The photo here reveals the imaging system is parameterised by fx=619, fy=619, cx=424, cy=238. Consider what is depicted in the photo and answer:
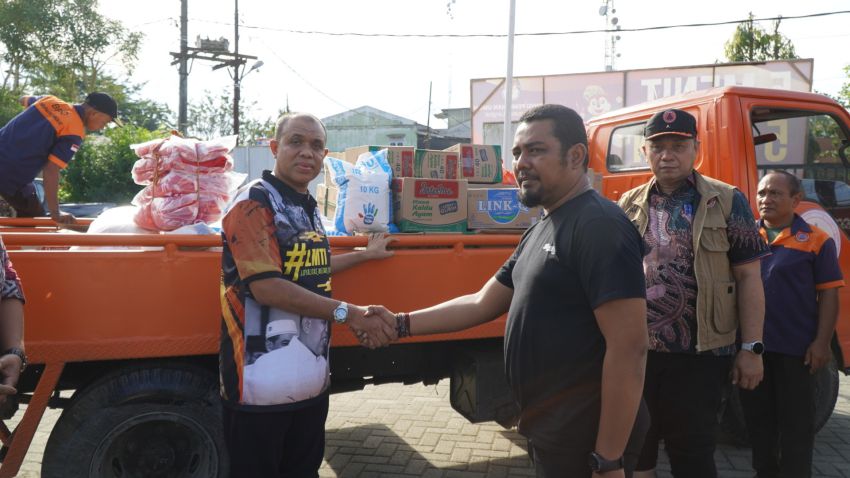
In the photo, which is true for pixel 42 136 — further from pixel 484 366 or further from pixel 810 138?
pixel 810 138

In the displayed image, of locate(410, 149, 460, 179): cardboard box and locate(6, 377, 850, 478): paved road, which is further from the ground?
locate(410, 149, 460, 179): cardboard box

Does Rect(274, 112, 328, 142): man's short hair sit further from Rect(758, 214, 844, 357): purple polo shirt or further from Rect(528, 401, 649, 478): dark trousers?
Rect(758, 214, 844, 357): purple polo shirt

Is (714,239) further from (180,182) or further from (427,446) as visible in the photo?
(180,182)

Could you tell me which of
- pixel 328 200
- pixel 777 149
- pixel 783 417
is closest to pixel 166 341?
pixel 328 200

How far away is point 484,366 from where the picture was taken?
130 inches

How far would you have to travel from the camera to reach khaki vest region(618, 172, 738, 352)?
2.58 metres

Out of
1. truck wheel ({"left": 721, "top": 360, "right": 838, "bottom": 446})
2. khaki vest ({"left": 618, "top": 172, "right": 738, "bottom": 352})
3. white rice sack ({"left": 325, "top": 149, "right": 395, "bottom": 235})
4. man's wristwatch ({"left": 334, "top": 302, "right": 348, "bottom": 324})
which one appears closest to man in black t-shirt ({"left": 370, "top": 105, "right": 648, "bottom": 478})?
man's wristwatch ({"left": 334, "top": 302, "right": 348, "bottom": 324})

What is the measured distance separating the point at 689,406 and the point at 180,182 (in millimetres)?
2685

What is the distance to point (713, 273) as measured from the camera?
2.60 metres

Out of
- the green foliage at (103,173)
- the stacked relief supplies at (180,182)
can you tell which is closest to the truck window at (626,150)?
the stacked relief supplies at (180,182)

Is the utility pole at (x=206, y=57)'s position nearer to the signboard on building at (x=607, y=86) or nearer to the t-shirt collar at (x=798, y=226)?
the signboard on building at (x=607, y=86)

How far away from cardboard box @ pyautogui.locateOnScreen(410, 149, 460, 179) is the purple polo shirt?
1768 mm

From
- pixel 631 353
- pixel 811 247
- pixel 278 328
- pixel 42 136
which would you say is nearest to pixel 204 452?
pixel 278 328

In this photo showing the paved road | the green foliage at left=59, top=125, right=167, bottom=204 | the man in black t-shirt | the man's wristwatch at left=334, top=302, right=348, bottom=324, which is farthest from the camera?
the green foliage at left=59, top=125, right=167, bottom=204
